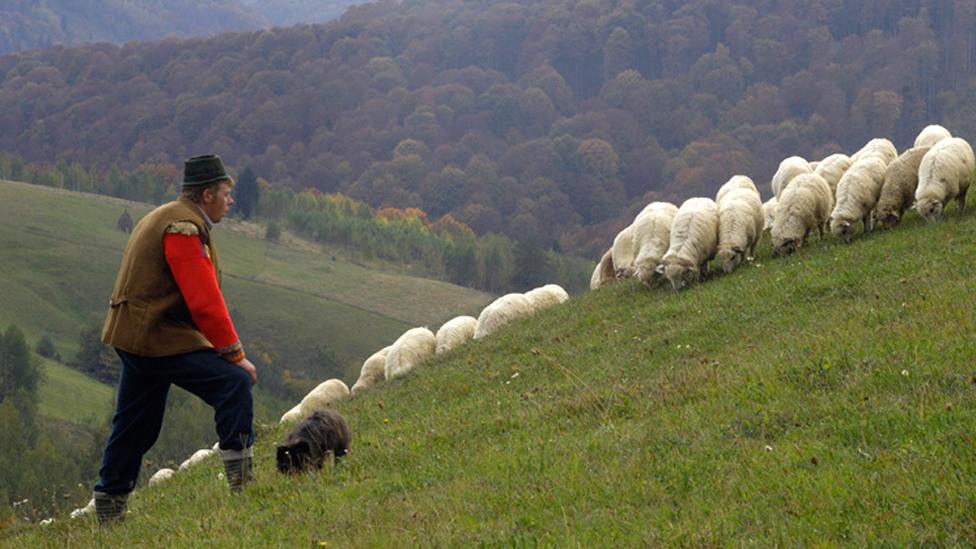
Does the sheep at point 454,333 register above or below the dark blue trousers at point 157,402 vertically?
below

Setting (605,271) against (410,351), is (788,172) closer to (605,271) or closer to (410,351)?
(605,271)

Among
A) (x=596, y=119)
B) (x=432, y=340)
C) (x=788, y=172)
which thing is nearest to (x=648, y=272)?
(x=432, y=340)

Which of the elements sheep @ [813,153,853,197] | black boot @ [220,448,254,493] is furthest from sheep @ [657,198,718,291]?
black boot @ [220,448,254,493]

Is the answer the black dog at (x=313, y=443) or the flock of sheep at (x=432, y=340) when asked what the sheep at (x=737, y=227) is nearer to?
the flock of sheep at (x=432, y=340)

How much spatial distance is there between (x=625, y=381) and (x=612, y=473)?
4093 millimetres

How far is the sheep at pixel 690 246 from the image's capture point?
60.6 ft

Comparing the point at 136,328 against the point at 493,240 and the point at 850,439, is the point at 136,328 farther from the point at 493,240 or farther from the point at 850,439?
the point at 493,240

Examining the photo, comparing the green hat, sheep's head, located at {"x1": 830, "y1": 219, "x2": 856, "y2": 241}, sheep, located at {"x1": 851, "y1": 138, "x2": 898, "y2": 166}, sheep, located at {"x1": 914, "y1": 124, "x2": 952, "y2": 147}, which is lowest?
sheep's head, located at {"x1": 830, "y1": 219, "x2": 856, "y2": 241}

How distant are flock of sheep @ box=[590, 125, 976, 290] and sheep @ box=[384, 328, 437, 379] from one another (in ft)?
19.0

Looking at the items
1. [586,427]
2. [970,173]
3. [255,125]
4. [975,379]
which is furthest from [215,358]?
[255,125]

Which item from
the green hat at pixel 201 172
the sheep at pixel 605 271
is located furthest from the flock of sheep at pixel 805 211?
the green hat at pixel 201 172

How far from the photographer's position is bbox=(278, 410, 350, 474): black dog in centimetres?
1014

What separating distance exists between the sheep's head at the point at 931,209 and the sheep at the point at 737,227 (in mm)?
2934

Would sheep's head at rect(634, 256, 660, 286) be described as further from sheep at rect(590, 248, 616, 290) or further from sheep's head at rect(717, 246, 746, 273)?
sheep at rect(590, 248, 616, 290)
